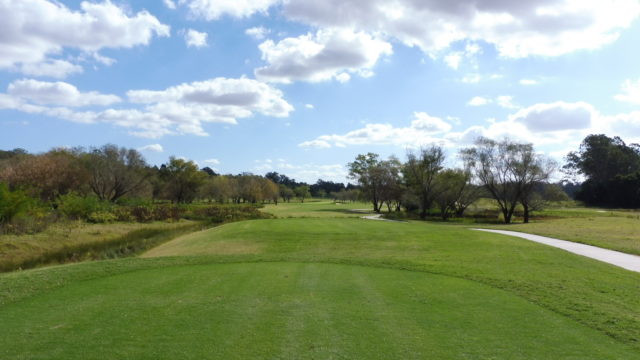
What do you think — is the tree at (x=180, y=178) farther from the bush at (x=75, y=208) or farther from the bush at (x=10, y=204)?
the bush at (x=10, y=204)

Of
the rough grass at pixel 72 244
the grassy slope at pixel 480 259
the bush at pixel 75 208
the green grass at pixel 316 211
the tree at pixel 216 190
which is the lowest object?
the rough grass at pixel 72 244

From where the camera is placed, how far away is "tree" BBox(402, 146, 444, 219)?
2162 inches

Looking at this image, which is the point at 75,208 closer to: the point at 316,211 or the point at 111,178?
the point at 111,178

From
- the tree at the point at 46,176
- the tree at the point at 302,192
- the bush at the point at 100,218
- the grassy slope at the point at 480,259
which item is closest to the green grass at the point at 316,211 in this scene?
the bush at the point at 100,218

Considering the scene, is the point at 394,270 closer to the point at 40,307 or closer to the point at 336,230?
the point at 40,307

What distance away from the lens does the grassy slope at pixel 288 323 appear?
550 centimetres

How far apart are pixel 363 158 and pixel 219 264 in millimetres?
73617

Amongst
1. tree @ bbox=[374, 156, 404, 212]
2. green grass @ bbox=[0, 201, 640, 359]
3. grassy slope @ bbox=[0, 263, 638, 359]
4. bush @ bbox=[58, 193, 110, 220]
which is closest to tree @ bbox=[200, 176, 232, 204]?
tree @ bbox=[374, 156, 404, 212]

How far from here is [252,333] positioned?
6137 mm

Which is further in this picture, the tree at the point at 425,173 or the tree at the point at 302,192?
the tree at the point at 302,192

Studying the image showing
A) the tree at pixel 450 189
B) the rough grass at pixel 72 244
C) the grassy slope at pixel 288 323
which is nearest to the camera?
the grassy slope at pixel 288 323

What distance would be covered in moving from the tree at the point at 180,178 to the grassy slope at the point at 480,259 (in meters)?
58.4

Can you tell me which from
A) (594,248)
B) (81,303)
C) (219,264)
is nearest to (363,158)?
(594,248)

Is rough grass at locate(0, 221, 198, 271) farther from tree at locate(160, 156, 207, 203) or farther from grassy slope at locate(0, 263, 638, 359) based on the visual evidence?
tree at locate(160, 156, 207, 203)
